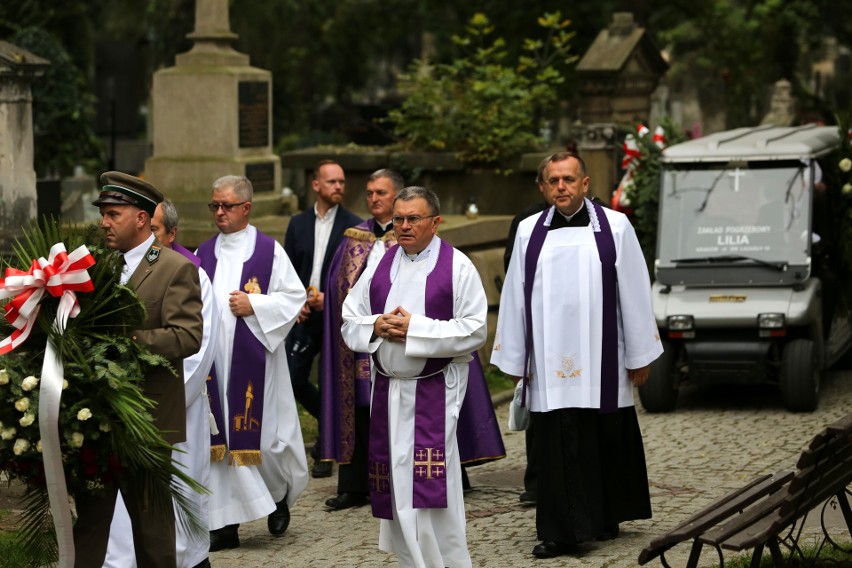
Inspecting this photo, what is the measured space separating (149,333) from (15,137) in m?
6.69

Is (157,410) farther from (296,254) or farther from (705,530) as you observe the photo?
(296,254)

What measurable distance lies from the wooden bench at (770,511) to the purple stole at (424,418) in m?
1.17

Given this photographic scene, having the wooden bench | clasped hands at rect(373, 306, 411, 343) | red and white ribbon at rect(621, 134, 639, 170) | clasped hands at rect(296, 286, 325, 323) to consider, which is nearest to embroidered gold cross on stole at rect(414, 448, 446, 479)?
clasped hands at rect(373, 306, 411, 343)

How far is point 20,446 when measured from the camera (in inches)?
215

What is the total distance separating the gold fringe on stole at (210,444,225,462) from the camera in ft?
26.0

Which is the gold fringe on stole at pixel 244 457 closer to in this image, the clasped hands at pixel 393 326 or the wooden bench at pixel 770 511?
the clasped hands at pixel 393 326

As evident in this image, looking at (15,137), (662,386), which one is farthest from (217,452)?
(15,137)

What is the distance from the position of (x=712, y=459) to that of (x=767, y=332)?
6.54 ft

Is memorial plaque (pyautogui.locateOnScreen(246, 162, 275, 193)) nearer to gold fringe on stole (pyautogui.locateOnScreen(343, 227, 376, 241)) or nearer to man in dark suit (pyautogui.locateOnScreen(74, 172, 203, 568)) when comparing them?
gold fringe on stole (pyautogui.locateOnScreen(343, 227, 376, 241))

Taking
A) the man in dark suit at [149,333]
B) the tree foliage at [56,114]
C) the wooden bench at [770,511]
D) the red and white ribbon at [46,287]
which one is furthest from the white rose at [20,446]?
the tree foliage at [56,114]

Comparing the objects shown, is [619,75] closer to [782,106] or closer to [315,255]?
[782,106]

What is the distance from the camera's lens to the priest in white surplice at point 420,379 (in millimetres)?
6848

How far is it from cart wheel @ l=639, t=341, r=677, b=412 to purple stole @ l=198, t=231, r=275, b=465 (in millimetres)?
4316

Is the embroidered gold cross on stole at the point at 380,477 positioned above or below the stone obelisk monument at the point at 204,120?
below
